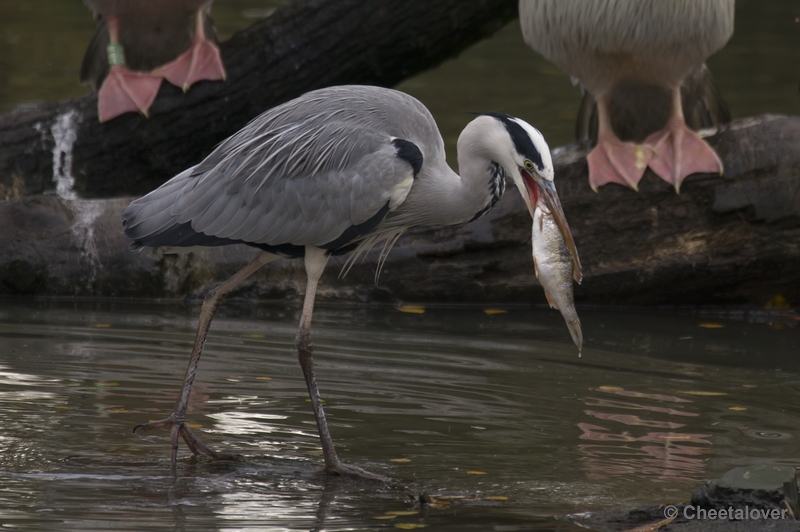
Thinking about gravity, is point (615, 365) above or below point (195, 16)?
below

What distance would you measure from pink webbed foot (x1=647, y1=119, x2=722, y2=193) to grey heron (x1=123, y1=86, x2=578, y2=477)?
249cm

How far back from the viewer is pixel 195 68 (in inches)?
313

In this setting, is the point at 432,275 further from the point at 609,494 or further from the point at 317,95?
the point at 609,494

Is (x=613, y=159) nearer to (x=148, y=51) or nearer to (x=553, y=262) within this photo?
(x=553, y=262)

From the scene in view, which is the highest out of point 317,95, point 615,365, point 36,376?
point 317,95

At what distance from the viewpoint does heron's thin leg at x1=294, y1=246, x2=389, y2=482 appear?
4.74m

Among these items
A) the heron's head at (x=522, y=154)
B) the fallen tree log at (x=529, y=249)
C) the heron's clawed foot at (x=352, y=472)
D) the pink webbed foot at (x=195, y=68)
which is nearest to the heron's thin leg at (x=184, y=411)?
the heron's clawed foot at (x=352, y=472)

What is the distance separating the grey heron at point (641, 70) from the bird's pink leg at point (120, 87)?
2.48 m

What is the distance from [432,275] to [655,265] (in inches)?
55.2

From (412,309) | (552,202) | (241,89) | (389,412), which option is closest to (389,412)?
(389,412)

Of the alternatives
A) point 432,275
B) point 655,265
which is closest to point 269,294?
point 432,275

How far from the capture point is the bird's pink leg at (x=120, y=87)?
26.0ft

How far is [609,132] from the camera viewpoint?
7598 millimetres

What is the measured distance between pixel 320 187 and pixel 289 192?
5.7 inches
